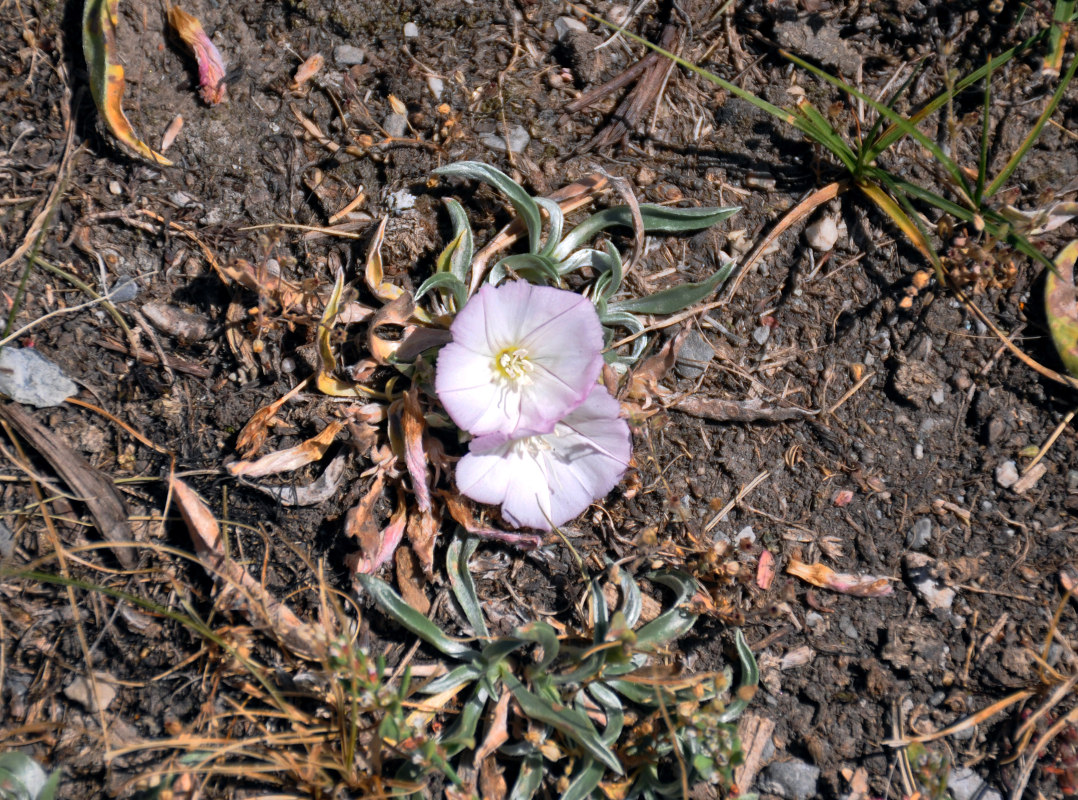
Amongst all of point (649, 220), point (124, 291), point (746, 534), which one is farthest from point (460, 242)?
point (746, 534)

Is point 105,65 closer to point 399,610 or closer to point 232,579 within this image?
point 232,579

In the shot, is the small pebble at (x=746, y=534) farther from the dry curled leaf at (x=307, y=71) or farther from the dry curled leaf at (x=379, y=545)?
the dry curled leaf at (x=307, y=71)

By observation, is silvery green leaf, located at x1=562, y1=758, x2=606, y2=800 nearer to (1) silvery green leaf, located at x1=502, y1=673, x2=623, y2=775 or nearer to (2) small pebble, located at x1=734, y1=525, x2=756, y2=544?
(1) silvery green leaf, located at x1=502, y1=673, x2=623, y2=775

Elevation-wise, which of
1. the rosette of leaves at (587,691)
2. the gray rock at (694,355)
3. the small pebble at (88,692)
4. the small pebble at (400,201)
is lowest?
the small pebble at (88,692)

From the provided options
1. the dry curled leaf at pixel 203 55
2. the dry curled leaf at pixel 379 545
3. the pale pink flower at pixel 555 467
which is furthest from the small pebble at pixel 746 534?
the dry curled leaf at pixel 203 55

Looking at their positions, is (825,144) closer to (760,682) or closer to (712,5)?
(712,5)
